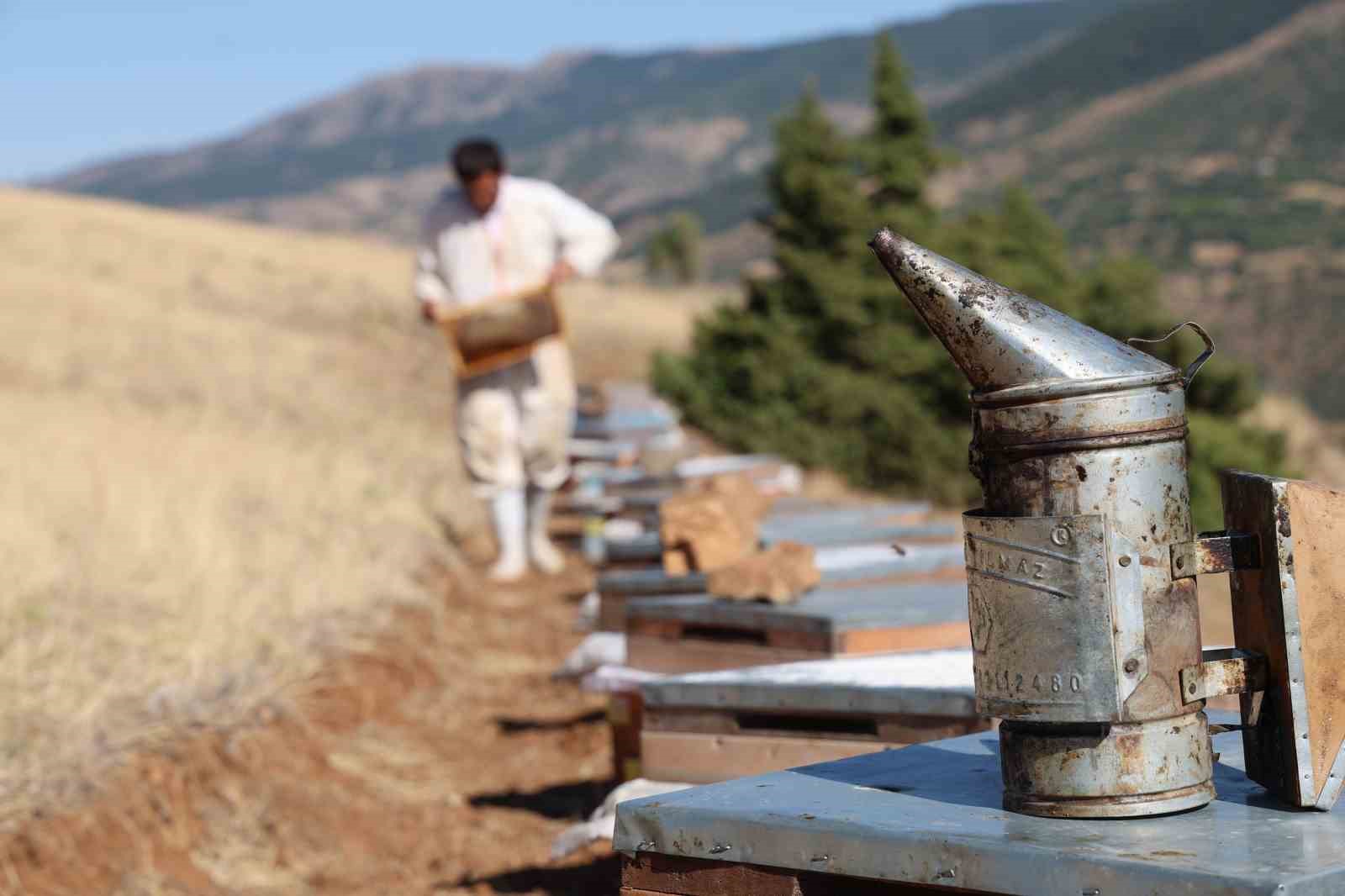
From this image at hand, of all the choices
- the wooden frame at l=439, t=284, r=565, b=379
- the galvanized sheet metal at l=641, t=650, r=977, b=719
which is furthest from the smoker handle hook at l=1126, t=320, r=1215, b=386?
the wooden frame at l=439, t=284, r=565, b=379

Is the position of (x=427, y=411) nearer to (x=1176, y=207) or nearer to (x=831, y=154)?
(x=831, y=154)

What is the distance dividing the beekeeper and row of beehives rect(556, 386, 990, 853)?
2370 mm

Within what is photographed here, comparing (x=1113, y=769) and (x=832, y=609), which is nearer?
(x=1113, y=769)

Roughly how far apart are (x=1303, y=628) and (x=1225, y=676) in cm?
12

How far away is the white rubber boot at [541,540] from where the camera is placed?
9.26m

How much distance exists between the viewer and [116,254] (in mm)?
33656

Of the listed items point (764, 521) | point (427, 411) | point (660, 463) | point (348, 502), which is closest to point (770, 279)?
point (427, 411)

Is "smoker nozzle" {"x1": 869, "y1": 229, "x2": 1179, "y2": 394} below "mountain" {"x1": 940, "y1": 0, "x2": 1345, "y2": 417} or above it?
below

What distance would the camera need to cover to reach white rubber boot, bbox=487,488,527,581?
892 centimetres

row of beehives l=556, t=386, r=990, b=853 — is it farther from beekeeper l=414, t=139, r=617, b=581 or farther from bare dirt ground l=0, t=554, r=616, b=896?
beekeeper l=414, t=139, r=617, b=581

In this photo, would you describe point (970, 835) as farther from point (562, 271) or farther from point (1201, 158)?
point (1201, 158)

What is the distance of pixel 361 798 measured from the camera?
5.33 metres

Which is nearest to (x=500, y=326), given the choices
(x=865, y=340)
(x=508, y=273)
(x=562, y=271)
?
(x=508, y=273)

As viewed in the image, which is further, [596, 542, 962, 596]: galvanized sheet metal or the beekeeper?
the beekeeper
